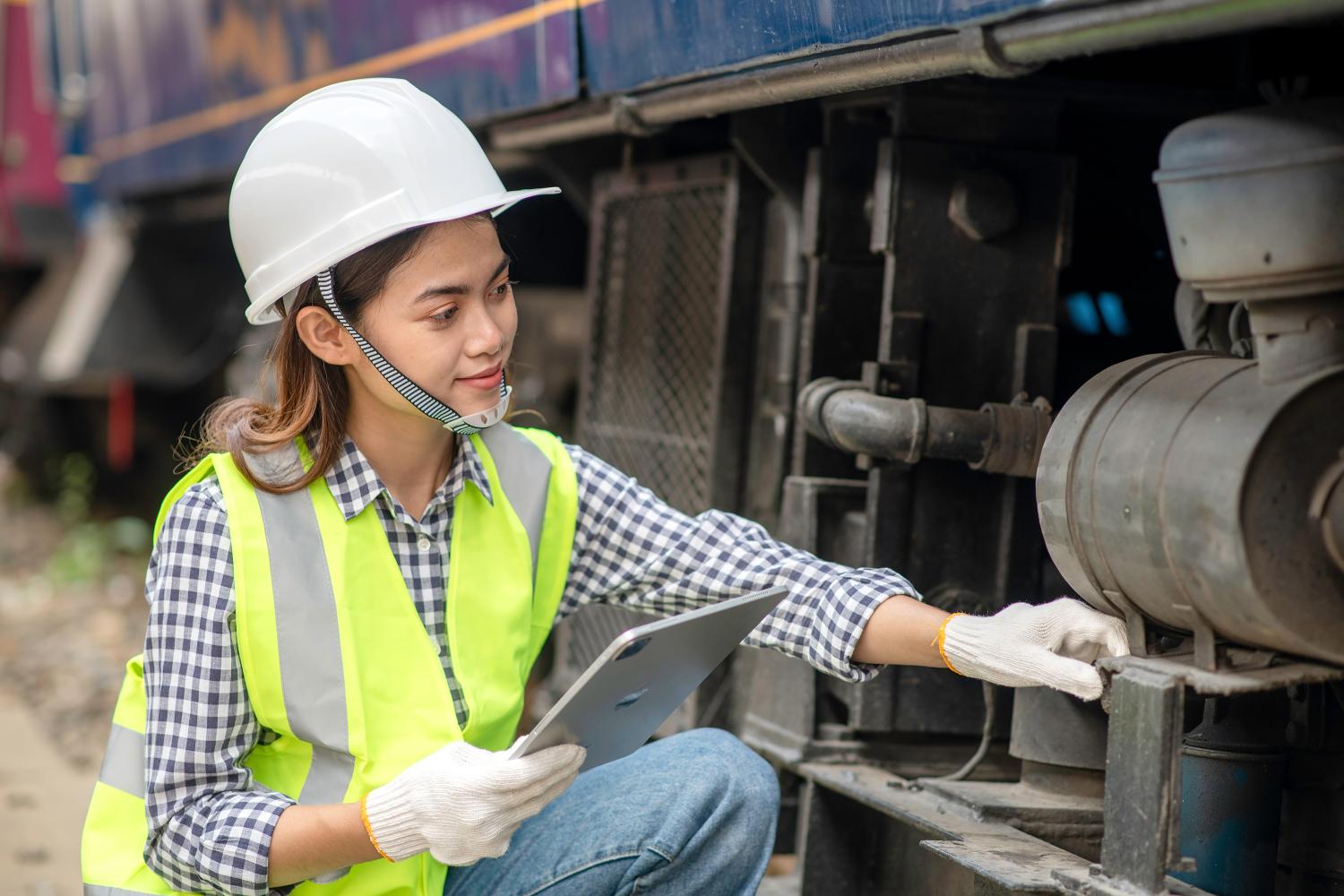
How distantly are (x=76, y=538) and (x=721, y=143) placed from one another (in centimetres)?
601

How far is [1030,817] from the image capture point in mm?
2393

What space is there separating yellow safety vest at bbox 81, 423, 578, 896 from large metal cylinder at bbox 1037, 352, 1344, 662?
917 mm

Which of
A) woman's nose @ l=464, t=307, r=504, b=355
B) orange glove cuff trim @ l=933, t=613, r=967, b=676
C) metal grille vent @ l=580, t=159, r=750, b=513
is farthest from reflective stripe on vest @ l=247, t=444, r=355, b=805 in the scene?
metal grille vent @ l=580, t=159, r=750, b=513

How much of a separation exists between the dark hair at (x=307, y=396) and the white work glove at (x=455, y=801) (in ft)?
1.60

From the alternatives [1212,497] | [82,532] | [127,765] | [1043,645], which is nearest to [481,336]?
[127,765]

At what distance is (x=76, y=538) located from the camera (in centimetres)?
855

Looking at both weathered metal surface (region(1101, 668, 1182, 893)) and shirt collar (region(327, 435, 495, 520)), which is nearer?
weathered metal surface (region(1101, 668, 1182, 893))

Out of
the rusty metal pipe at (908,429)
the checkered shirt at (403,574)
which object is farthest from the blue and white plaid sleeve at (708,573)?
the rusty metal pipe at (908,429)

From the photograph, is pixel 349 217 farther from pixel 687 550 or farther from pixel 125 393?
pixel 125 393

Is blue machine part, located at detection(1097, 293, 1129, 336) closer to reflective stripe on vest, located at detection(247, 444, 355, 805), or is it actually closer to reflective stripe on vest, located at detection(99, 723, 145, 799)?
reflective stripe on vest, located at detection(247, 444, 355, 805)

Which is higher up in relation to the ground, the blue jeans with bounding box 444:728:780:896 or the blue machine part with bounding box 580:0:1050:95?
the blue machine part with bounding box 580:0:1050:95

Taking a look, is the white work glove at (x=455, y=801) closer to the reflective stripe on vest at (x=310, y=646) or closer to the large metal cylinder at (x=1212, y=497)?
the reflective stripe on vest at (x=310, y=646)

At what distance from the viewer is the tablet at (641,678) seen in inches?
75.3

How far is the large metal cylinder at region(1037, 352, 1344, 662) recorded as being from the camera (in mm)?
1718
